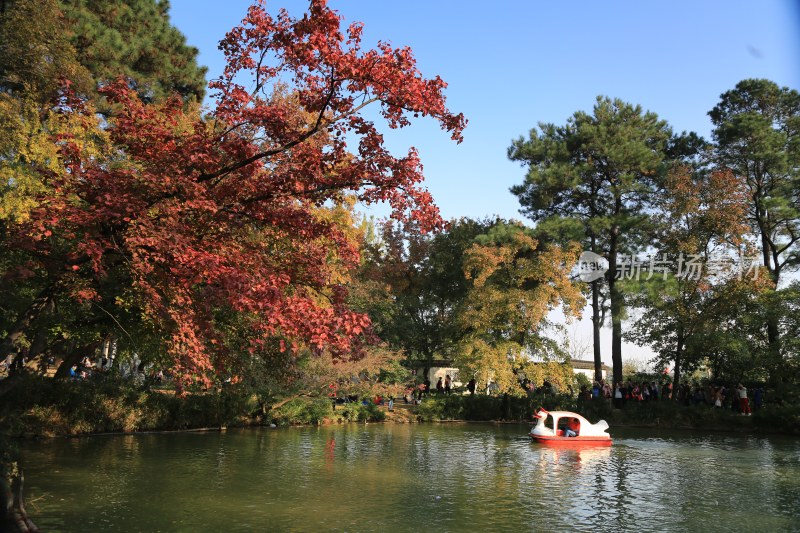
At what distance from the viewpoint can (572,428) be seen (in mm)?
25578

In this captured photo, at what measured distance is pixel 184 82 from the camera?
3122cm

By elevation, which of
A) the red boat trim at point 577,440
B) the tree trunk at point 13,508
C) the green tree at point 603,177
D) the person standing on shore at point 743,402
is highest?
the green tree at point 603,177

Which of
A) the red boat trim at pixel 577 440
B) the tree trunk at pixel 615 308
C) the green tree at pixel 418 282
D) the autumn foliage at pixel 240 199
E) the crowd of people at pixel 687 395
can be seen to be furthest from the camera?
the green tree at pixel 418 282

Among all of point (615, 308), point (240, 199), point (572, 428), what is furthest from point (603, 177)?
point (240, 199)

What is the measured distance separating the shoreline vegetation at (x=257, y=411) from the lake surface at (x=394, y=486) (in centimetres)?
110

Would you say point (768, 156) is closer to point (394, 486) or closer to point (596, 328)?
point (596, 328)

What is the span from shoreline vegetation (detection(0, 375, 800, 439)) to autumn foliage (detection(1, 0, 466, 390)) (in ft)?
10.2

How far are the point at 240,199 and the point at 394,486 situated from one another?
26.7 ft

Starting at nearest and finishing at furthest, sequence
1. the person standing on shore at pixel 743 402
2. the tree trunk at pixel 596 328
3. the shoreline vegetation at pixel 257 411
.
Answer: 1. the shoreline vegetation at pixel 257 411
2. the person standing on shore at pixel 743 402
3. the tree trunk at pixel 596 328

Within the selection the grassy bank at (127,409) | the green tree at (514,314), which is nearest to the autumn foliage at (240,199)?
the grassy bank at (127,409)

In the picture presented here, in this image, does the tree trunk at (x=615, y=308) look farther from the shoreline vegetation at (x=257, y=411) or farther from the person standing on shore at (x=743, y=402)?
the person standing on shore at (x=743, y=402)

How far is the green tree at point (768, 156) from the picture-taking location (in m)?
33.7

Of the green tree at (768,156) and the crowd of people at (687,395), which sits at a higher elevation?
Result: the green tree at (768,156)

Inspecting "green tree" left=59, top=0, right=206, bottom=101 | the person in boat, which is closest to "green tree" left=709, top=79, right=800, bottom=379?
the person in boat
